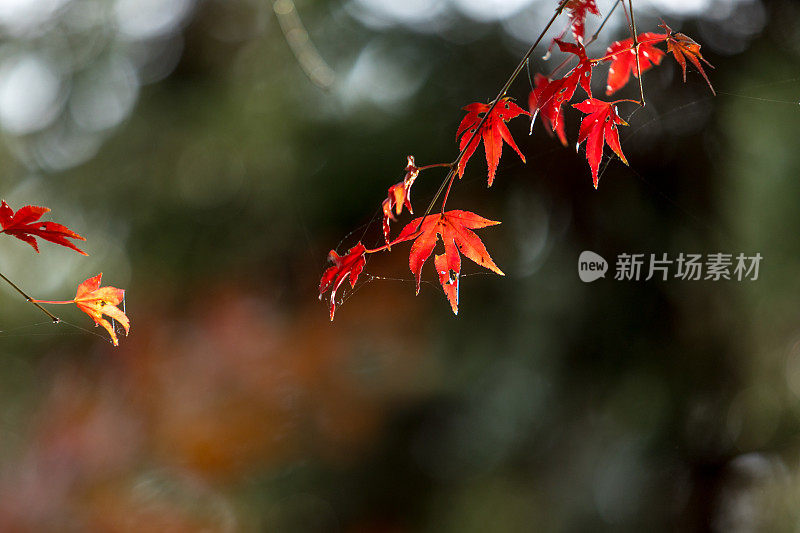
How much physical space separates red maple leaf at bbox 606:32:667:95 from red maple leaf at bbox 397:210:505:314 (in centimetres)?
18

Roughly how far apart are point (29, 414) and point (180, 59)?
53.3 inches

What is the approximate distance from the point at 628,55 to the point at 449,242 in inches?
9.7

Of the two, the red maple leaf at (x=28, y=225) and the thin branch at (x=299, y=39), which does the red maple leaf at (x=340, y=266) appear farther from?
the thin branch at (x=299, y=39)

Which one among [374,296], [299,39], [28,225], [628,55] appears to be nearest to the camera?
[28,225]

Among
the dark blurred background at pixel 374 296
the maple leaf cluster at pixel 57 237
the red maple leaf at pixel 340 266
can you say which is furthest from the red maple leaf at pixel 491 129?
the dark blurred background at pixel 374 296

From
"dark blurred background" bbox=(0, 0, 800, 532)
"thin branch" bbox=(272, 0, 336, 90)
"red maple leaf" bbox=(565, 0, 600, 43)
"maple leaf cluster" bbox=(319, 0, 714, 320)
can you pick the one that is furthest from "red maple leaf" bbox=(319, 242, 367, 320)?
"dark blurred background" bbox=(0, 0, 800, 532)

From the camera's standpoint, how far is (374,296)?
6.50ft

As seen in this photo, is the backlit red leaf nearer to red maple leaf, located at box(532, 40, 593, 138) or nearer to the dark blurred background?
red maple leaf, located at box(532, 40, 593, 138)

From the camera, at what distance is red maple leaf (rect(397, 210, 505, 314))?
0.46 m

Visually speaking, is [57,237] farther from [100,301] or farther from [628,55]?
[628,55]

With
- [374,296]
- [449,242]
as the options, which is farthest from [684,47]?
[374,296]

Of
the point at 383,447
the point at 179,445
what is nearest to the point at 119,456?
the point at 179,445

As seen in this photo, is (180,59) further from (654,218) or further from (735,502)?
(735,502)

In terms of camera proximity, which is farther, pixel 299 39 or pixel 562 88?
pixel 299 39
